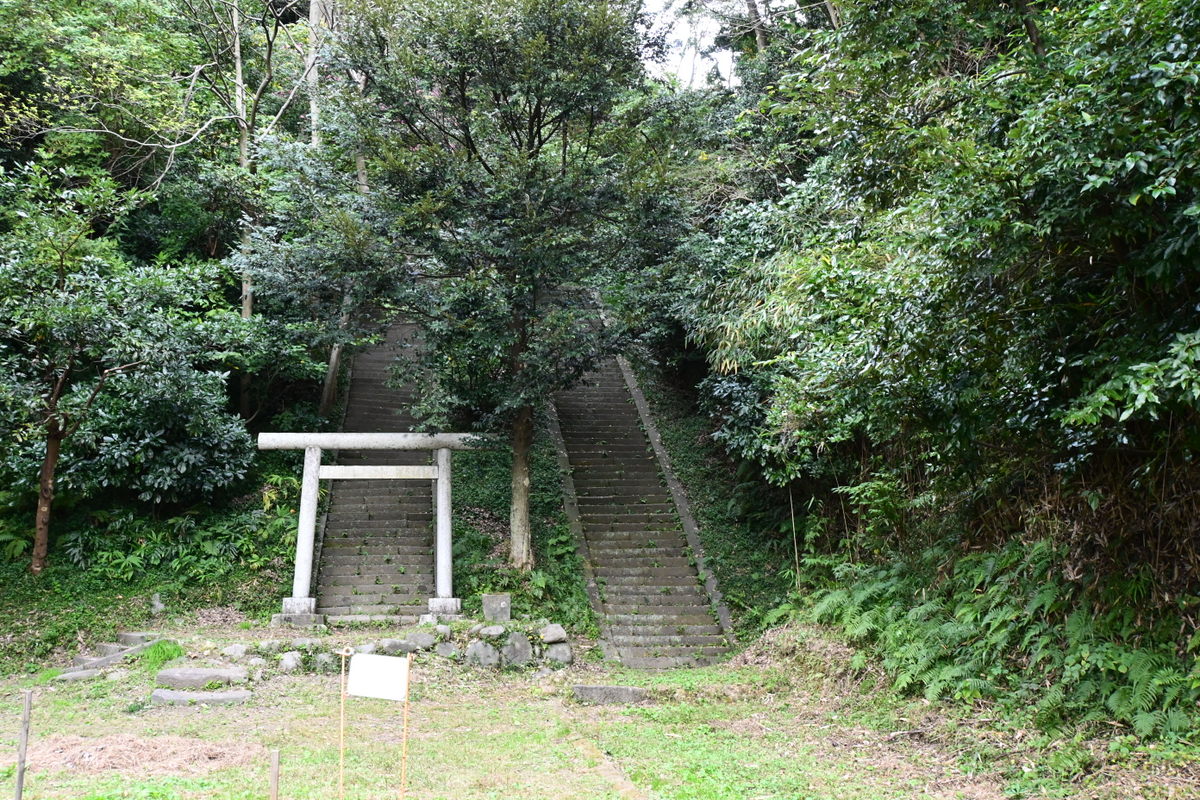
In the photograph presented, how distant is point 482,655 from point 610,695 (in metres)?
1.87

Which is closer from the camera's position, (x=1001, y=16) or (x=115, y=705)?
(x=1001, y=16)

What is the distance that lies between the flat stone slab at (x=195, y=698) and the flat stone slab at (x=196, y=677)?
24 cm

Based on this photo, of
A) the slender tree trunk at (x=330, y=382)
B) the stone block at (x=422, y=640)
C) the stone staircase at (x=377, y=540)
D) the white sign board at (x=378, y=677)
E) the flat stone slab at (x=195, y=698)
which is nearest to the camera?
the white sign board at (x=378, y=677)

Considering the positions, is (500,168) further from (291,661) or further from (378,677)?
(378,677)

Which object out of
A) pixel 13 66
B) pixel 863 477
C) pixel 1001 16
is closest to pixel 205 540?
pixel 13 66

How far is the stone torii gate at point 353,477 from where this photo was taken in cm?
1102

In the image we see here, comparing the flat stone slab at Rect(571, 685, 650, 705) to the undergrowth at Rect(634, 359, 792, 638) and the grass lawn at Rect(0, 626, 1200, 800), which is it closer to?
the grass lawn at Rect(0, 626, 1200, 800)

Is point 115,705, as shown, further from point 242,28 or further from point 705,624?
point 242,28

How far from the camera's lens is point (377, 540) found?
1270 centimetres

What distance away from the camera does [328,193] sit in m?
11.8

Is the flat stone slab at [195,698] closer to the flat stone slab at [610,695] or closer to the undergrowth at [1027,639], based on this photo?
the flat stone slab at [610,695]

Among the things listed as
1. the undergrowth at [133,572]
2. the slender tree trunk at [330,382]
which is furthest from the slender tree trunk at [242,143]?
the undergrowth at [133,572]

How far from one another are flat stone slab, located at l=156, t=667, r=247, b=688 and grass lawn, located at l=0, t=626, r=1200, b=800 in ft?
0.99

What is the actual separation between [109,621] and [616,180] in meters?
8.60
